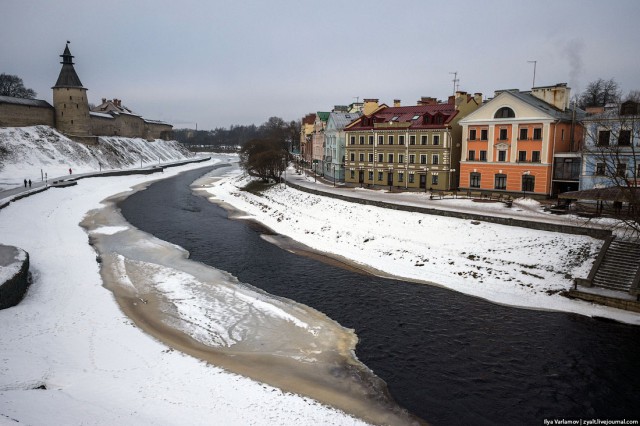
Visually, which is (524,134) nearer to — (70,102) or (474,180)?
(474,180)

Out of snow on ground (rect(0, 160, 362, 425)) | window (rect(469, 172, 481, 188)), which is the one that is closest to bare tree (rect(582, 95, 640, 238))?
window (rect(469, 172, 481, 188))

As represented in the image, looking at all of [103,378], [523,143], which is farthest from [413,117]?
[103,378]

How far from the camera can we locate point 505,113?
40906 mm

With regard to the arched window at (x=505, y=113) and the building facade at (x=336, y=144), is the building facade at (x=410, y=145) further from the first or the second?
the arched window at (x=505, y=113)

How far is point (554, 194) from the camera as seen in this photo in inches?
1561

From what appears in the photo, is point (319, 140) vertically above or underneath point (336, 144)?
above

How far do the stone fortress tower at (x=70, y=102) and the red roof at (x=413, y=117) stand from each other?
62.1 metres

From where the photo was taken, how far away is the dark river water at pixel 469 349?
14227 mm

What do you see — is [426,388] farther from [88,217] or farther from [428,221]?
[88,217]

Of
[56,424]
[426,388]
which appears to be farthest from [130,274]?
[426,388]

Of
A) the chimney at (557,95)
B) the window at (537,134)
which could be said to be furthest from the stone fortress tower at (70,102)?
the window at (537,134)

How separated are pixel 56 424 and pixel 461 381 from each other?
12864mm

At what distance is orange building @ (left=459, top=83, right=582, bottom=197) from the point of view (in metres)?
38.8

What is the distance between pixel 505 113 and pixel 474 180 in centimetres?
717
